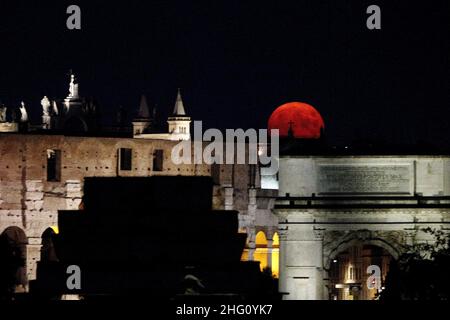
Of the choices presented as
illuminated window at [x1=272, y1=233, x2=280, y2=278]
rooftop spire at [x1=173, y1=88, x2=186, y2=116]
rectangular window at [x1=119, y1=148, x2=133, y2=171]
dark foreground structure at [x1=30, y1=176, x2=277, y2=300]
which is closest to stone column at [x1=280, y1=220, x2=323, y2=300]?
dark foreground structure at [x1=30, y1=176, x2=277, y2=300]

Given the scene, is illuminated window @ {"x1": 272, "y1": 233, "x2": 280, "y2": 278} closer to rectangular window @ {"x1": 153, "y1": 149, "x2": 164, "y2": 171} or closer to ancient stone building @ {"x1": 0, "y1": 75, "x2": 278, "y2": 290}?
Answer: ancient stone building @ {"x1": 0, "y1": 75, "x2": 278, "y2": 290}

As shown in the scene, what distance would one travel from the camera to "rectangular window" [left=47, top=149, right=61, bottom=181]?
9275 cm

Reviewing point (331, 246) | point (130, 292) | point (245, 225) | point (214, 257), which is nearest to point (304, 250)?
point (331, 246)

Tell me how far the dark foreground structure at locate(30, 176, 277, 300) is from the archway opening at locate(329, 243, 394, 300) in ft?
57.6

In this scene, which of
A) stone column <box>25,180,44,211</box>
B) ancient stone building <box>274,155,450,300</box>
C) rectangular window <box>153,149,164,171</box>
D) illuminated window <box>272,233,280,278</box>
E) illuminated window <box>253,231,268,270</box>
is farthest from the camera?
illuminated window <box>253,231,268,270</box>

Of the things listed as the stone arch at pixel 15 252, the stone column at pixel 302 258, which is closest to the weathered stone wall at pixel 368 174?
the stone column at pixel 302 258

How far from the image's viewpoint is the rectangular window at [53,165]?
3652 inches

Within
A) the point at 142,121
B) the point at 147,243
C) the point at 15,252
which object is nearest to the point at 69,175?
the point at 15,252

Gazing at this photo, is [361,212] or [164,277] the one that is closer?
[164,277]

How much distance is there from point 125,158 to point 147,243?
31813 mm

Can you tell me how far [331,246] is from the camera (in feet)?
245
